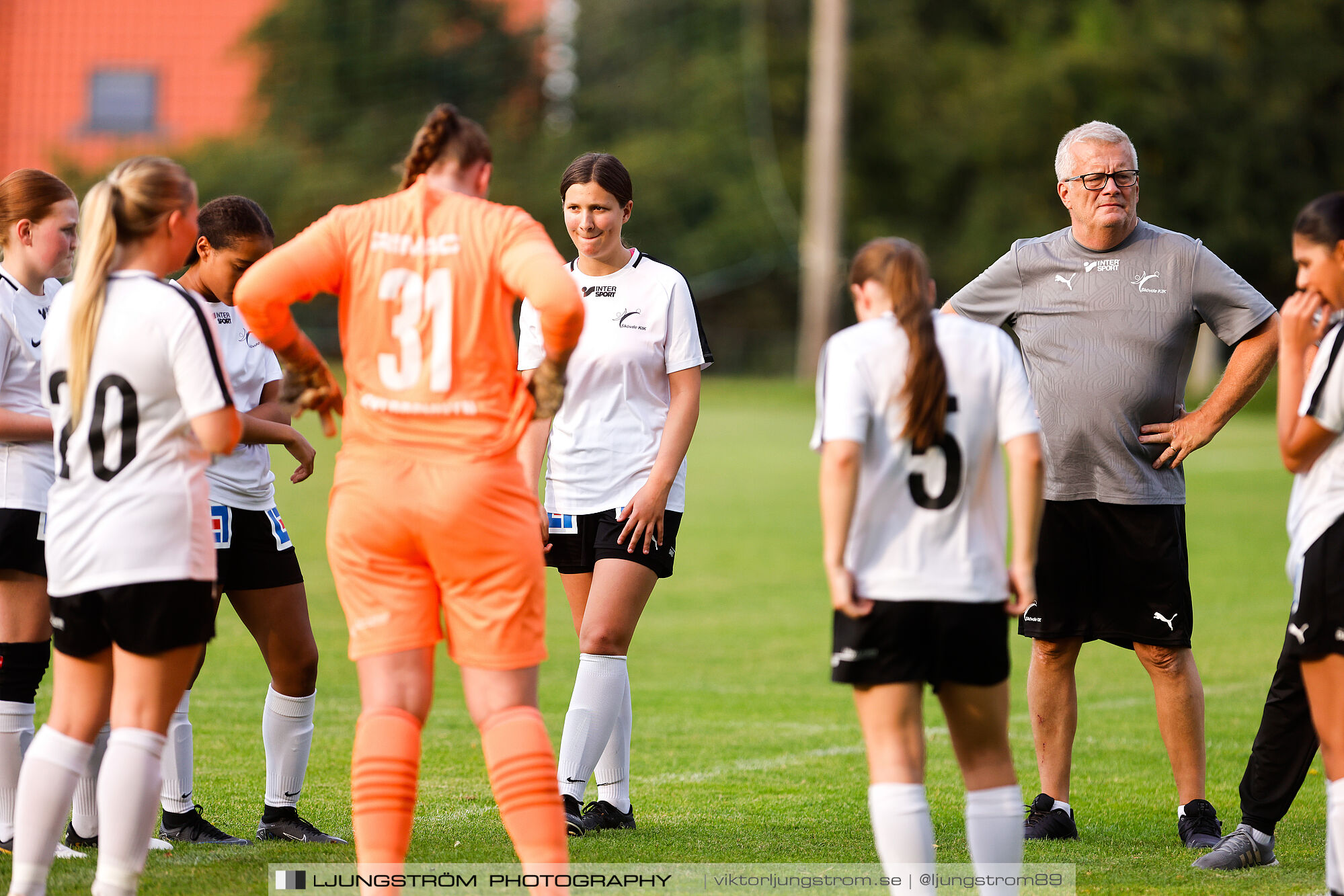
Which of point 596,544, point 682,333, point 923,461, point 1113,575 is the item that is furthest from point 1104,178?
point 596,544

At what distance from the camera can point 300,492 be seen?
1969 centimetres

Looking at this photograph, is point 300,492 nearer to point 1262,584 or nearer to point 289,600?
point 1262,584

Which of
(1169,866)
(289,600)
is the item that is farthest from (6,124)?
(1169,866)

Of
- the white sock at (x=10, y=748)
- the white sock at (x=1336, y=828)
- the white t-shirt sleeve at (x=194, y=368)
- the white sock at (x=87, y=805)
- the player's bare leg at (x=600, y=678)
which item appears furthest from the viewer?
the player's bare leg at (x=600, y=678)

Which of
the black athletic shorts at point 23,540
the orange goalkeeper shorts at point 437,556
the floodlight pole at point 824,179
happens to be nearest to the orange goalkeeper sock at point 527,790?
the orange goalkeeper shorts at point 437,556

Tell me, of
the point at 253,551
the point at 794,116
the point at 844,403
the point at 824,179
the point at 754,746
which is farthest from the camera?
the point at 794,116

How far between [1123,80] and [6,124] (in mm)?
30143

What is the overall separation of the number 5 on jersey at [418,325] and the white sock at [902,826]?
5.09ft

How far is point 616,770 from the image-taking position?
558 centimetres

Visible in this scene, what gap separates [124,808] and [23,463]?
1432 mm

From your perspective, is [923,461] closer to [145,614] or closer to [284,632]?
[145,614]

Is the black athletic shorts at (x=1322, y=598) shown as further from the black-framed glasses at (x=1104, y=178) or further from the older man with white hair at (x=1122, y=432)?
the black-framed glasses at (x=1104, y=178)

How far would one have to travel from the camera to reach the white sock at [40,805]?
156 inches

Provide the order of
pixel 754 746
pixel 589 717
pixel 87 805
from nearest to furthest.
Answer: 1. pixel 87 805
2. pixel 589 717
3. pixel 754 746
